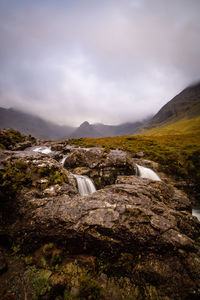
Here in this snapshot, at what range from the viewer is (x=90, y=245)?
286 inches

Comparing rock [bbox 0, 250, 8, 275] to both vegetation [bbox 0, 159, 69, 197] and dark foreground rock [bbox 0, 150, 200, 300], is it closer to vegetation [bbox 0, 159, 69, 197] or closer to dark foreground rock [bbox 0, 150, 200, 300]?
dark foreground rock [bbox 0, 150, 200, 300]

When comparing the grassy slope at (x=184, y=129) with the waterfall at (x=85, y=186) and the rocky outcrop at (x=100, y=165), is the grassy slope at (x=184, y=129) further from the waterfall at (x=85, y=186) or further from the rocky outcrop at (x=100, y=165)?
the waterfall at (x=85, y=186)

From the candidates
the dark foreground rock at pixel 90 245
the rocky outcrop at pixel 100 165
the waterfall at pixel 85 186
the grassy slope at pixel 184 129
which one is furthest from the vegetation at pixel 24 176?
the grassy slope at pixel 184 129

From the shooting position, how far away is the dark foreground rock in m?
5.96

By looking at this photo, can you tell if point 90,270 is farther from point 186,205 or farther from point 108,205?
point 186,205

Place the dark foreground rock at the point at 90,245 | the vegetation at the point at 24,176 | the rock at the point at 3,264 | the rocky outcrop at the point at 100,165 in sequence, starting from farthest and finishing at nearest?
the rocky outcrop at the point at 100,165 → the vegetation at the point at 24,176 → the rock at the point at 3,264 → the dark foreground rock at the point at 90,245

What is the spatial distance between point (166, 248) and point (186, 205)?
7081mm

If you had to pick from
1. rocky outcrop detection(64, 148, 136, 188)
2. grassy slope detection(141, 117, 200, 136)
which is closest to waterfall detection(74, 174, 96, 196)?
rocky outcrop detection(64, 148, 136, 188)

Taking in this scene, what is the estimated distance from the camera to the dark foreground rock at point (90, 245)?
19.6 ft

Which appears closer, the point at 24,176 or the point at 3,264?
the point at 3,264

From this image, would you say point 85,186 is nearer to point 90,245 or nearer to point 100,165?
point 100,165

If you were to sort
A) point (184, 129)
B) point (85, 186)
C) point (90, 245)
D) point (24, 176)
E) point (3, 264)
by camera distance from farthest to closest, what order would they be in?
point (184, 129) < point (85, 186) < point (24, 176) < point (90, 245) < point (3, 264)

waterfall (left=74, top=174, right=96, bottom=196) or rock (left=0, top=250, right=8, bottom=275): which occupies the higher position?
waterfall (left=74, top=174, right=96, bottom=196)

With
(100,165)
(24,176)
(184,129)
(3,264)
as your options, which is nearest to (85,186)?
(100,165)
